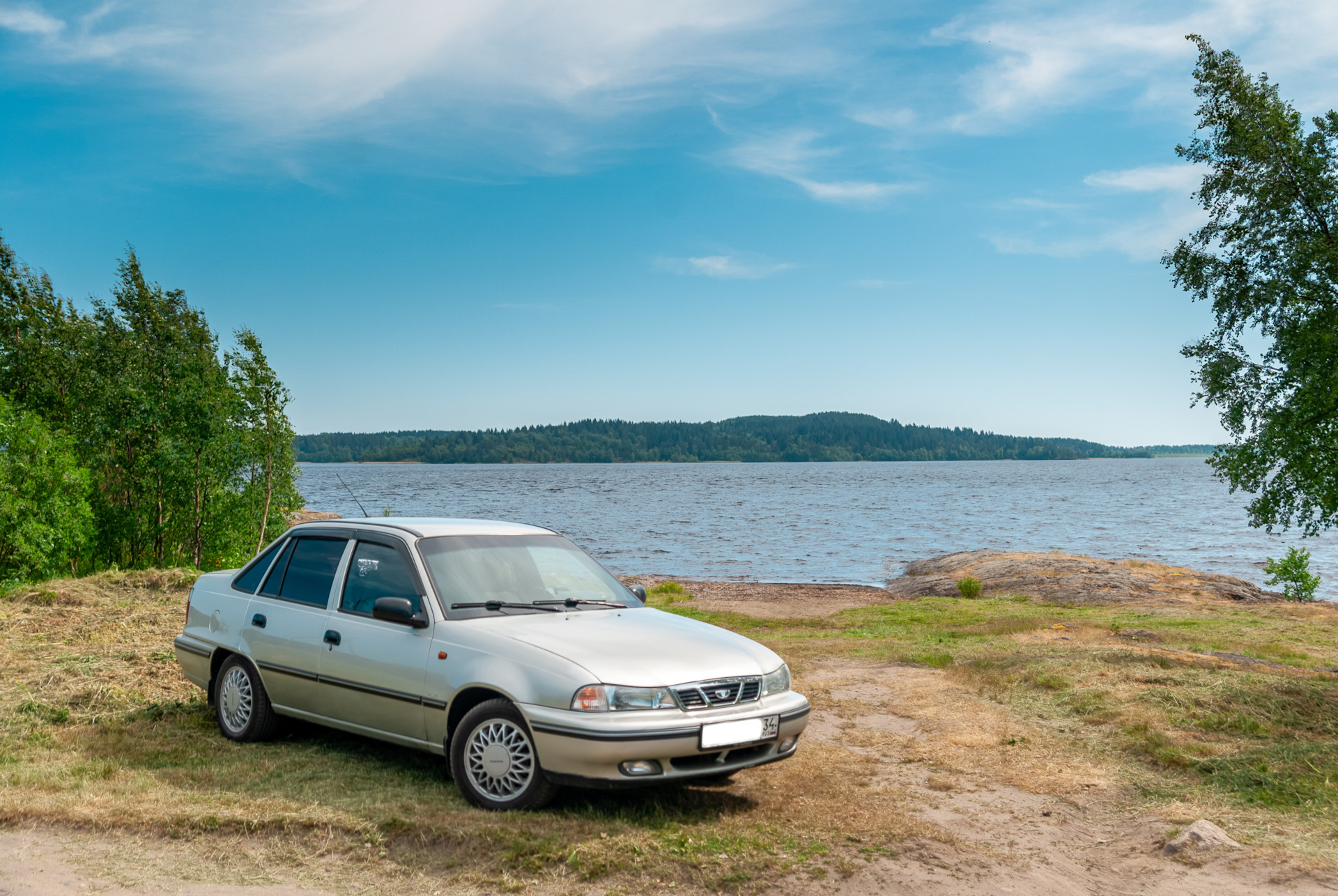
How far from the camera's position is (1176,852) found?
512 centimetres

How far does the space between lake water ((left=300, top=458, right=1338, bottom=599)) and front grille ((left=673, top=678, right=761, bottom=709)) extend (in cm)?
2831

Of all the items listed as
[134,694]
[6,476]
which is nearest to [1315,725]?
[134,694]

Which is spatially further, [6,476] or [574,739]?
[6,476]

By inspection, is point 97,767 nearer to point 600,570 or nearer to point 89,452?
point 600,570

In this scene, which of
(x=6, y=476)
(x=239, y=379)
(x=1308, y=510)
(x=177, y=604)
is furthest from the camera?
(x=239, y=379)

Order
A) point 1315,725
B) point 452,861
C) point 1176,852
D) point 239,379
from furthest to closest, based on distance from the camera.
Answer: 1. point 239,379
2. point 1315,725
3. point 1176,852
4. point 452,861

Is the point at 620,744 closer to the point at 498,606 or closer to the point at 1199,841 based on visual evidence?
the point at 498,606

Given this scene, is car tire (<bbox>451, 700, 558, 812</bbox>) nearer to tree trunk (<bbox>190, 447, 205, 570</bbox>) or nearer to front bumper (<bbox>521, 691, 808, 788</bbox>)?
front bumper (<bbox>521, 691, 808, 788</bbox>)

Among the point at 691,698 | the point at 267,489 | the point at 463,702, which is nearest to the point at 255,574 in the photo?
the point at 463,702

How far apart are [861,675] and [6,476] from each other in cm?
1649

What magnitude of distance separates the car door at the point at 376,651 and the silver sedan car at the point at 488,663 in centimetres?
1

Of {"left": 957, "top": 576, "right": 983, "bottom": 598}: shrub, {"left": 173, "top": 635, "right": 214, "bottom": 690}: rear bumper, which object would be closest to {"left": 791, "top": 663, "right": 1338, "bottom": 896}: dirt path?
{"left": 173, "top": 635, "right": 214, "bottom": 690}: rear bumper

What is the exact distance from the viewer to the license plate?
511 cm

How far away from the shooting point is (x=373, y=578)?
20.7 ft
